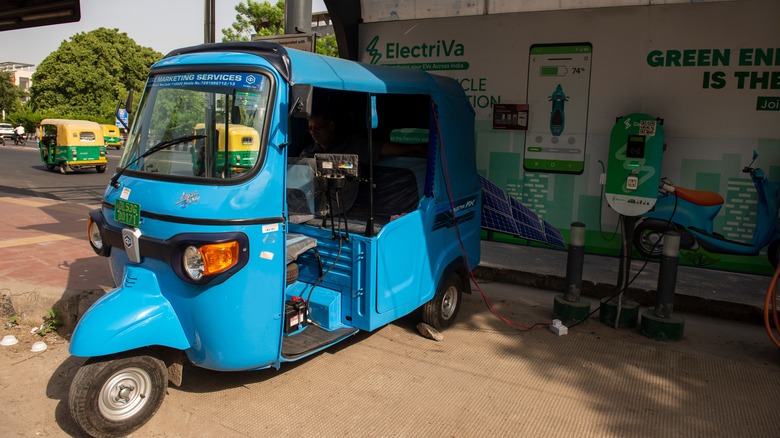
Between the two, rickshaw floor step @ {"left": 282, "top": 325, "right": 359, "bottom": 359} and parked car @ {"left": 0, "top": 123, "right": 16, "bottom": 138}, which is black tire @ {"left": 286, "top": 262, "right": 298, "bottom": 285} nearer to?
rickshaw floor step @ {"left": 282, "top": 325, "right": 359, "bottom": 359}

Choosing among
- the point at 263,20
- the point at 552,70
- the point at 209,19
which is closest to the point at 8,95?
the point at 263,20

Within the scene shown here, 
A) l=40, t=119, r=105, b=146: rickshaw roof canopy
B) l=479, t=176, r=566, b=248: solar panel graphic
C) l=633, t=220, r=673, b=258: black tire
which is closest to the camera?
l=633, t=220, r=673, b=258: black tire

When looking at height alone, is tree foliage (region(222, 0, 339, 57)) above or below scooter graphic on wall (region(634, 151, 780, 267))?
above

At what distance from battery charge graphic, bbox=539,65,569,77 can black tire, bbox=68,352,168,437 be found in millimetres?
6090

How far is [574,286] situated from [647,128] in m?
1.64

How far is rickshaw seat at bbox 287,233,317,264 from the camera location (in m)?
4.09

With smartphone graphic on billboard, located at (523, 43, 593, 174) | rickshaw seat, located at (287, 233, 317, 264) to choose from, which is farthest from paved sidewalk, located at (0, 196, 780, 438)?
smartphone graphic on billboard, located at (523, 43, 593, 174)

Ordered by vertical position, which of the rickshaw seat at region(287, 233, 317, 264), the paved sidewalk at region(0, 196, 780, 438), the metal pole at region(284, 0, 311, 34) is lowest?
the paved sidewalk at region(0, 196, 780, 438)

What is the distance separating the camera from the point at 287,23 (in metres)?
8.17

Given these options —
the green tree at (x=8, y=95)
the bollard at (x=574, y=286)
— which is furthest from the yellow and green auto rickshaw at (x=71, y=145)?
the green tree at (x=8, y=95)

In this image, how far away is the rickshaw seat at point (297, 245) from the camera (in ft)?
13.4

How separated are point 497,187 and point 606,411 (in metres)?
4.56

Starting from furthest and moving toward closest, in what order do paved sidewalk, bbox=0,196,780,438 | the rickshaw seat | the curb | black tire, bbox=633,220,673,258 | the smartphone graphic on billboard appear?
the smartphone graphic on billboard, black tire, bbox=633,220,673,258, the curb, the rickshaw seat, paved sidewalk, bbox=0,196,780,438

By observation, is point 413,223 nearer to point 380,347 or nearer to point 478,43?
point 380,347
